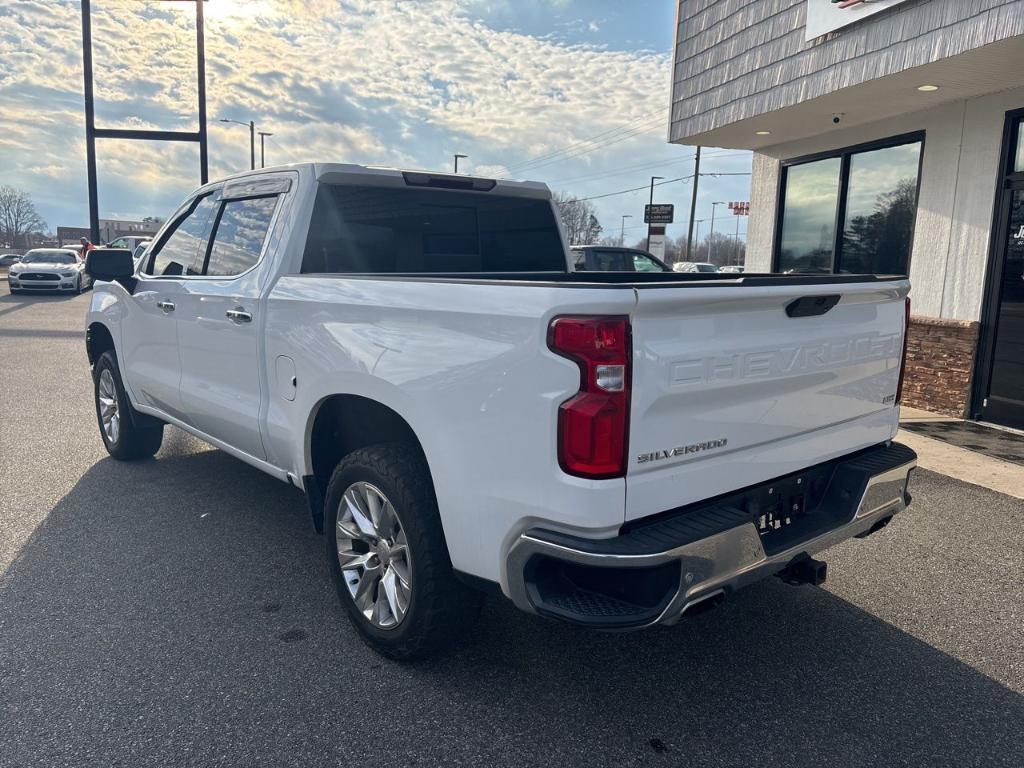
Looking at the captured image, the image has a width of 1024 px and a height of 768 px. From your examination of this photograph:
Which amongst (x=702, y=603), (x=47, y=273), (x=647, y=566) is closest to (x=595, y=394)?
(x=647, y=566)

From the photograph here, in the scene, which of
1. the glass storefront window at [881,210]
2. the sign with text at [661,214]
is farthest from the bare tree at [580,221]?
the glass storefront window at [881,210]

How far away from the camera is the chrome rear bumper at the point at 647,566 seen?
2256 mm

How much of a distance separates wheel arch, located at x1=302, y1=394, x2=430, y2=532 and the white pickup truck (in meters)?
0.01

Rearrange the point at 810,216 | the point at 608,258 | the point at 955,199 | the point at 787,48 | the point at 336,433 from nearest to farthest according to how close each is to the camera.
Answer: the point at 336,433 < the point at 955,199 < the point at 787,48 < the point at 810,216 < the point at 608,258

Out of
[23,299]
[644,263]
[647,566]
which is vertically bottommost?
[23,299]

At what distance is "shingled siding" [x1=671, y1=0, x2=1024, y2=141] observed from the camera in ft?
21.2

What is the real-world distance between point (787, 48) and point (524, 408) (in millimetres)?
8001

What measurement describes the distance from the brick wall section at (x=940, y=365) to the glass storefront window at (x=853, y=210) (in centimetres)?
97

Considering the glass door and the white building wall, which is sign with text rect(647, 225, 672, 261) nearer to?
the white building wall

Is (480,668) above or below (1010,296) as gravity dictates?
below

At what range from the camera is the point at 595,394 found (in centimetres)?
221

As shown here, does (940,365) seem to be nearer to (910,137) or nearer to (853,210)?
(853,210)

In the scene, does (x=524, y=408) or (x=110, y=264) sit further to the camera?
(x=110, y=264)

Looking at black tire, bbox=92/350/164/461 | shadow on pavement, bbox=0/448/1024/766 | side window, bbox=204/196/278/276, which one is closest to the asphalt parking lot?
shadow on pavement, bbox=0/448/1024/766
